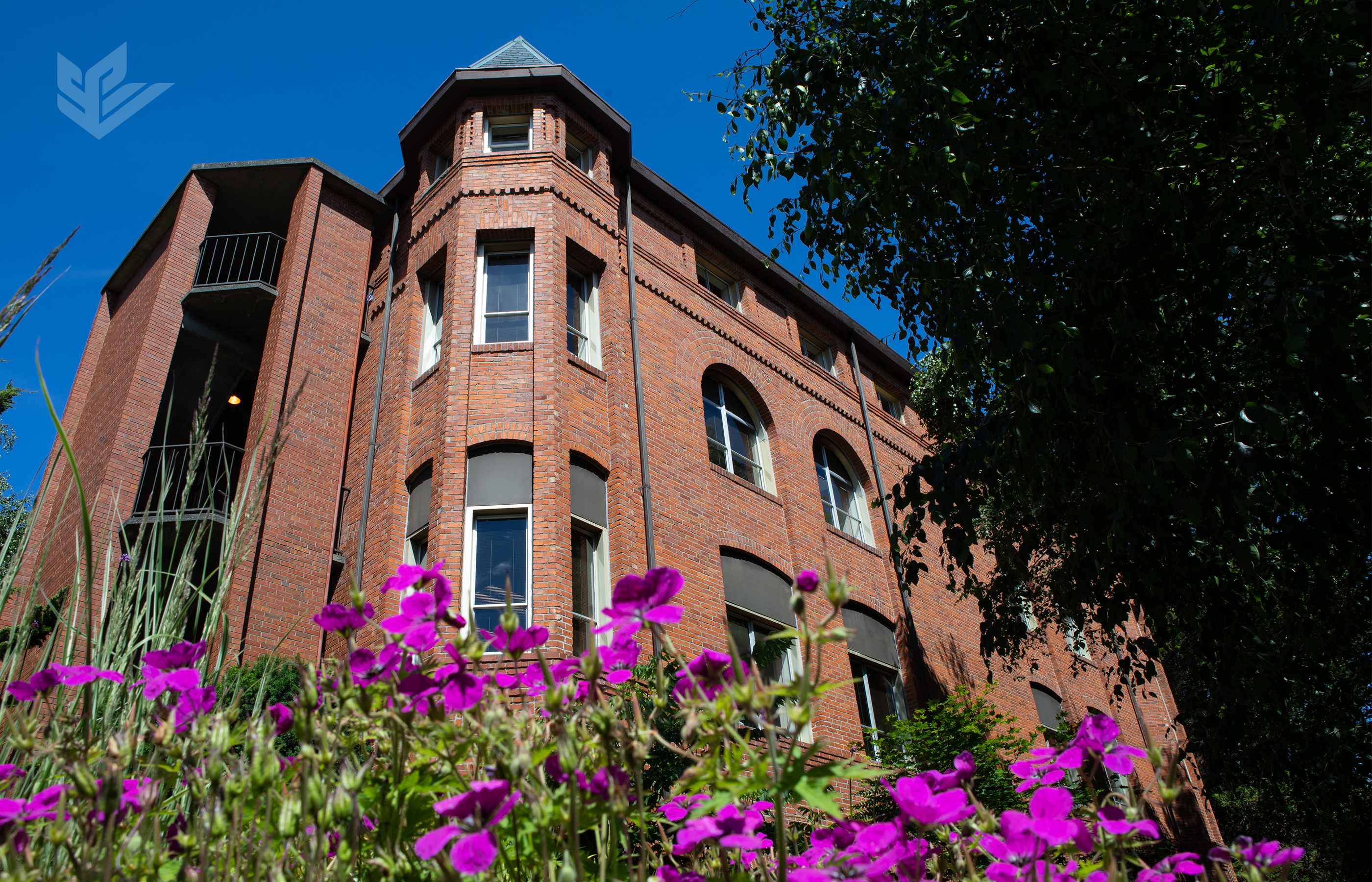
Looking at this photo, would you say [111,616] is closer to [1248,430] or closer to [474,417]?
[1248,430]

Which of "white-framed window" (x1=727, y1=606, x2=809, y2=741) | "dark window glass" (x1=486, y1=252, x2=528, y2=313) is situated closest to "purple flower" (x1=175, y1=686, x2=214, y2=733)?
"white-framed window" (x1=727, y1=606, x2=809, y2=741)

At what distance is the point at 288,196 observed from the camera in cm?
1430

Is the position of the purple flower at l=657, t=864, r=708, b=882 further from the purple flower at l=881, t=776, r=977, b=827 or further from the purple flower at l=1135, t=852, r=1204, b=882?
the purple flower at l=1135, t=852, r=1204, b=882

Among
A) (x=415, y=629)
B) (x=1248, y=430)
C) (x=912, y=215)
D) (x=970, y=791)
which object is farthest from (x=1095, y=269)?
(x=415, y=629)

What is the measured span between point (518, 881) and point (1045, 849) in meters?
0.89

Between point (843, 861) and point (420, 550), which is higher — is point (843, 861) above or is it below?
below

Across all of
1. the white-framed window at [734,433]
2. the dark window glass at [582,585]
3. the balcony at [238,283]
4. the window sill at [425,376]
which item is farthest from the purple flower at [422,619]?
the balcony at [238,283]

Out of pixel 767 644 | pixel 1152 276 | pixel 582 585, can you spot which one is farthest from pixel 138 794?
pixel 767 644

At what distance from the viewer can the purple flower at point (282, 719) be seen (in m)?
1.63

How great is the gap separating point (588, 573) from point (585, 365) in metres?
3.01

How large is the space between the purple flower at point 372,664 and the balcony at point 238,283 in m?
12.9

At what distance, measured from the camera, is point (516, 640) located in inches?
55.5

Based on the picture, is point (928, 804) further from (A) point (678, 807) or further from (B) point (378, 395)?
(B) point (378, 395)

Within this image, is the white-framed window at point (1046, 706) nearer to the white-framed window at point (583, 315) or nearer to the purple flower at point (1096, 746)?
the white-framed window at point (583, 315)
